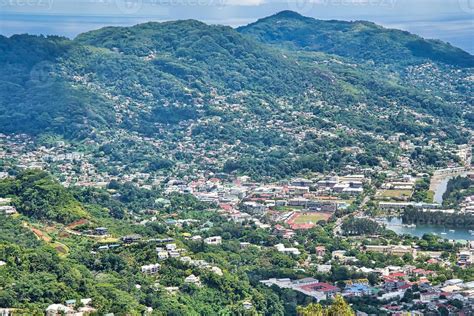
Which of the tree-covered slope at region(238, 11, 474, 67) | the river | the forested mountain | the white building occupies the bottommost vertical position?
the river

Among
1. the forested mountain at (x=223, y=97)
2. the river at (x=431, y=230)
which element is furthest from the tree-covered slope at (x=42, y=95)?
the river at (x=431, y=230)

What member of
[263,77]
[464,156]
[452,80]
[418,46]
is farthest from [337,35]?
[464,156]

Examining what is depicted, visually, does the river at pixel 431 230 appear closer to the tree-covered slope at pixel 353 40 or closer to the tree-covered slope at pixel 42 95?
the tree-covered slope at pixel 42 95

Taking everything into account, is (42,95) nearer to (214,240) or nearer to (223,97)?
(223,97)

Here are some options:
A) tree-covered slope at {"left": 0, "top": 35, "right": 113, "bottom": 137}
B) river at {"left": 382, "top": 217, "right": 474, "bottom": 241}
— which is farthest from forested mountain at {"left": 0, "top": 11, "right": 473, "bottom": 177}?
river at {"left": 382, "top": 217, "right": 474, "bottom": 241}

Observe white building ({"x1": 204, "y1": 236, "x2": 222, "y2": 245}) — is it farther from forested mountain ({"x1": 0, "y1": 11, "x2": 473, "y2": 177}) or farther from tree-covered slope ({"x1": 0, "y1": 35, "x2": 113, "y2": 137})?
tree-covered slope ({"x1": 0, "y1": 35, "x2": 113, "y2": 137})

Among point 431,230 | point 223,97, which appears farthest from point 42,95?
point 431,230

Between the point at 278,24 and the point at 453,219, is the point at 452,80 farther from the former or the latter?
the point at 453,219
